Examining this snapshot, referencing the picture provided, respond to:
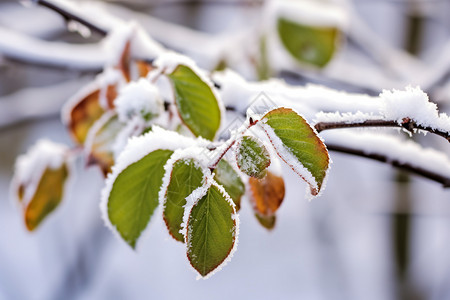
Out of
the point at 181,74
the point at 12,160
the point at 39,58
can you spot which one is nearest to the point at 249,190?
the point at 181,74

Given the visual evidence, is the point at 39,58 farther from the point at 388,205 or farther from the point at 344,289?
the point at 344,289

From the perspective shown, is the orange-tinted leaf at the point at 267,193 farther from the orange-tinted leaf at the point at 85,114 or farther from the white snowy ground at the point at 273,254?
the white snowy ground at the point at 273,254

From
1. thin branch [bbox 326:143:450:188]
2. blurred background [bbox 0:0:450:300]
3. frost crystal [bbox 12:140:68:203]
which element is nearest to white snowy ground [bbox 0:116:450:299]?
blurred background [bbox 0:0:450:300]

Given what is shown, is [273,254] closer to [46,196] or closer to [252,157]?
[46,196]

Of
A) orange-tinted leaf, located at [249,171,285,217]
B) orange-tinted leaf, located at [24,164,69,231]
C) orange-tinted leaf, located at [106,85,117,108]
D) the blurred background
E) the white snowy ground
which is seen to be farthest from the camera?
the white snowy ground

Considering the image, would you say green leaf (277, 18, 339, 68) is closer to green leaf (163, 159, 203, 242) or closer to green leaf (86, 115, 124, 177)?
green leaf (86, 115, 124, 177)
